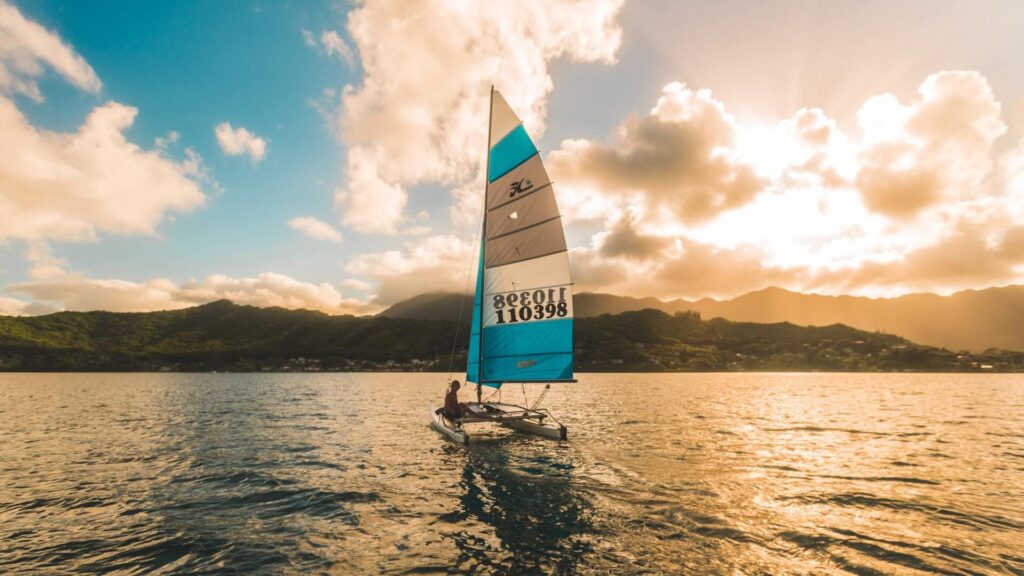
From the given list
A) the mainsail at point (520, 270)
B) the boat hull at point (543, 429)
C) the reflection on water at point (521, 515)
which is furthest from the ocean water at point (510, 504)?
the mainsail at point (520, 270)

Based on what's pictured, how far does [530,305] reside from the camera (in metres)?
25.3

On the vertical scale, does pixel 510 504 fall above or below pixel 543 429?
below

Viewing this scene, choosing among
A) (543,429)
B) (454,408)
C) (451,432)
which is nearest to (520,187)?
(454,408)

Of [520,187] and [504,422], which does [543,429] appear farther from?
[520,187]

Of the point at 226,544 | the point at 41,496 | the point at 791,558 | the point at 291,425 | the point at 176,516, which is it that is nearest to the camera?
the point at 791,558

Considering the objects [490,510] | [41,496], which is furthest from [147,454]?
[490,510]

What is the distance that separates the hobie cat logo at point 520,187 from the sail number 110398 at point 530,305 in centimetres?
554

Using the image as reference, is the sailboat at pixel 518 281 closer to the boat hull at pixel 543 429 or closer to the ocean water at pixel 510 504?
the boat hull at pixel 543 429

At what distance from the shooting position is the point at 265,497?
611 inches

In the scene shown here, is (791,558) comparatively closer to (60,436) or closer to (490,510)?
(490,510)

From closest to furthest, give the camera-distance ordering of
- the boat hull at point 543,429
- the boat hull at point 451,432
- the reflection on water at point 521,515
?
the reflection on water at point 521,515 < the boat hull at point 451,432 < the boat hull at point 543,429

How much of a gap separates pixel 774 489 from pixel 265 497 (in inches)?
708

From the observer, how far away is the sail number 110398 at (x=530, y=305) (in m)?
24.7

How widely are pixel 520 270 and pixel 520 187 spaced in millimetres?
4608
